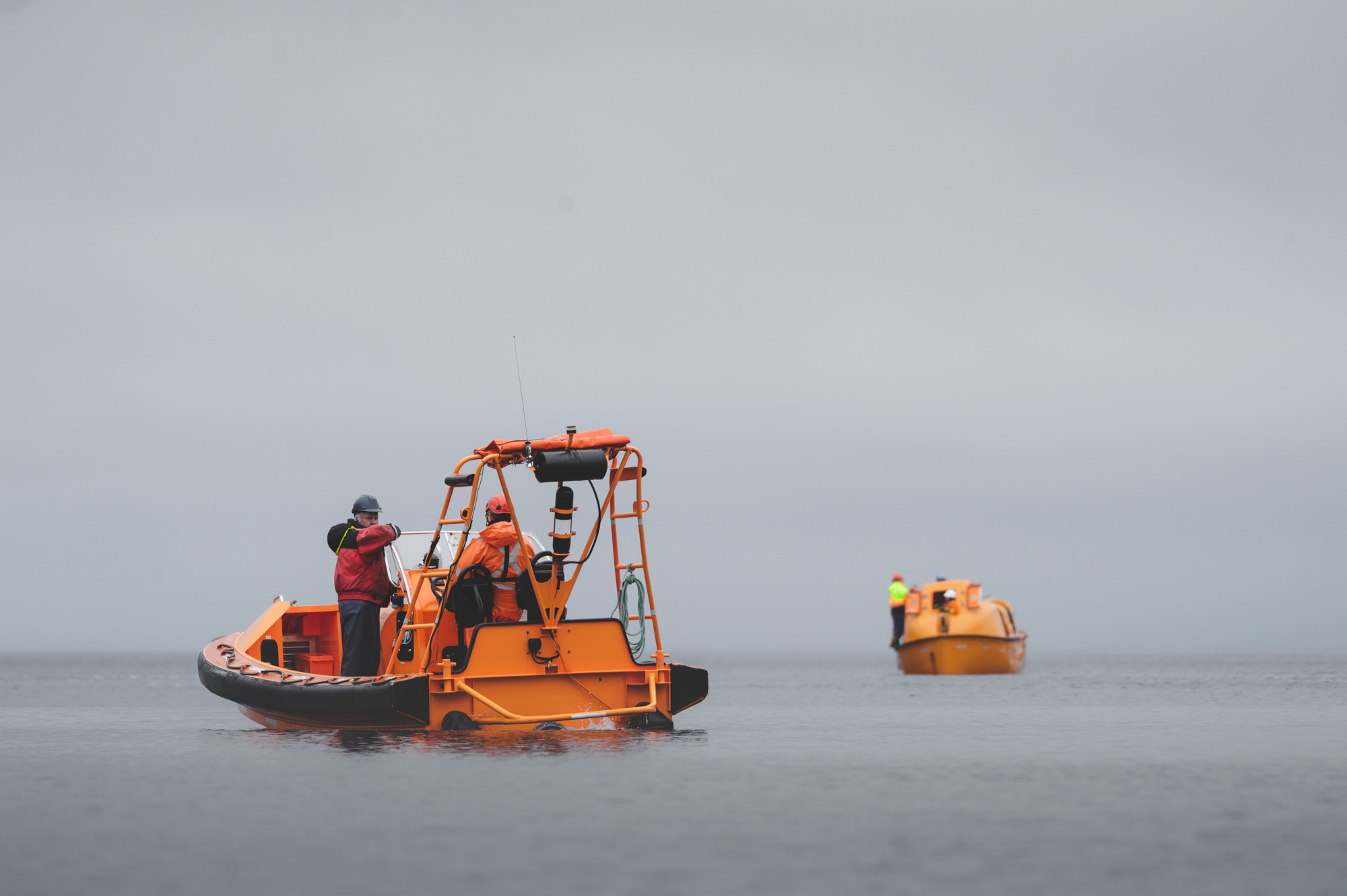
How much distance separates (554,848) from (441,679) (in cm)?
481

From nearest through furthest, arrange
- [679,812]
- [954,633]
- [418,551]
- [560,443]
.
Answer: [679,812], [560,443], [418,551], [954,633]

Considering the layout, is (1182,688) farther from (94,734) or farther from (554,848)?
(554,848)

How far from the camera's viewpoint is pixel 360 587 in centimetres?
1338

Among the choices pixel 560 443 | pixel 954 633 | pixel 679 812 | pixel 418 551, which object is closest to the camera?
pixel 679 812

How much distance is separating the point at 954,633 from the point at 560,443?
2658 cm

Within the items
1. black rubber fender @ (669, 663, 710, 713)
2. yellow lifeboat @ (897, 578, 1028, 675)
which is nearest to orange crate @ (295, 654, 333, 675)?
black rubber fender @ (669, 663, 710, 713)

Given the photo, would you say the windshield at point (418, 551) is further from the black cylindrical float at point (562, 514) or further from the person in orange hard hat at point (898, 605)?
the person in orange hard hat at point (898, 605)

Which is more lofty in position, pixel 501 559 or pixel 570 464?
pixel 570 464

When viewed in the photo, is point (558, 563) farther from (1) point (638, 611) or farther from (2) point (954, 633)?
(2) point (954, 633)

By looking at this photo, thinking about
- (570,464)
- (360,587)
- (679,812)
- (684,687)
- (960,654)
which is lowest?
(679,812)

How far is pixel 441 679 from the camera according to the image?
39.7ft

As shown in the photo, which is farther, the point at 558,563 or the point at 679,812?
the point at 558,563

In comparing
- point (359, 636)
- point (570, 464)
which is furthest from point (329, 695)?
point (570, 464)

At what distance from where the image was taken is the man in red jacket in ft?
43.9
